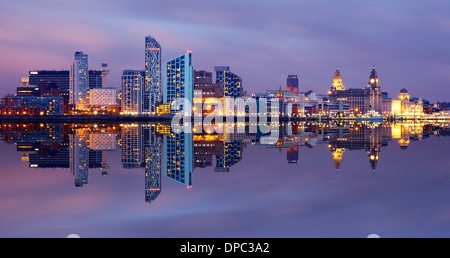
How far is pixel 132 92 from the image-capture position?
617ft

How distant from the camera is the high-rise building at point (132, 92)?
18362cm

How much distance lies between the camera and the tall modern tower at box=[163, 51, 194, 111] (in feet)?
573

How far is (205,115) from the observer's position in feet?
553

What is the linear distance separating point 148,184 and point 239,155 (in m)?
12.0

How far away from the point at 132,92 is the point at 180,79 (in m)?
22.8

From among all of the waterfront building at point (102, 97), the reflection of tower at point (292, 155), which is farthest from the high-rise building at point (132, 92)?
the reflection of tower at point (292, 155)

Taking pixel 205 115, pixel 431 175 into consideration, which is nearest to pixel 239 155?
pixel 431 175

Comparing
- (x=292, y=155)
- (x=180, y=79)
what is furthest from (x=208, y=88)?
(x=292, y=155)

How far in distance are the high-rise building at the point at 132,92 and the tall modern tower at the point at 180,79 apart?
12.4 meters

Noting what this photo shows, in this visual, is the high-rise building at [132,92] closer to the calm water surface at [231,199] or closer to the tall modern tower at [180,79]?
the tall modern tower at [180,79]

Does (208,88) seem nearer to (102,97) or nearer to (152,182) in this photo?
(102,97)
